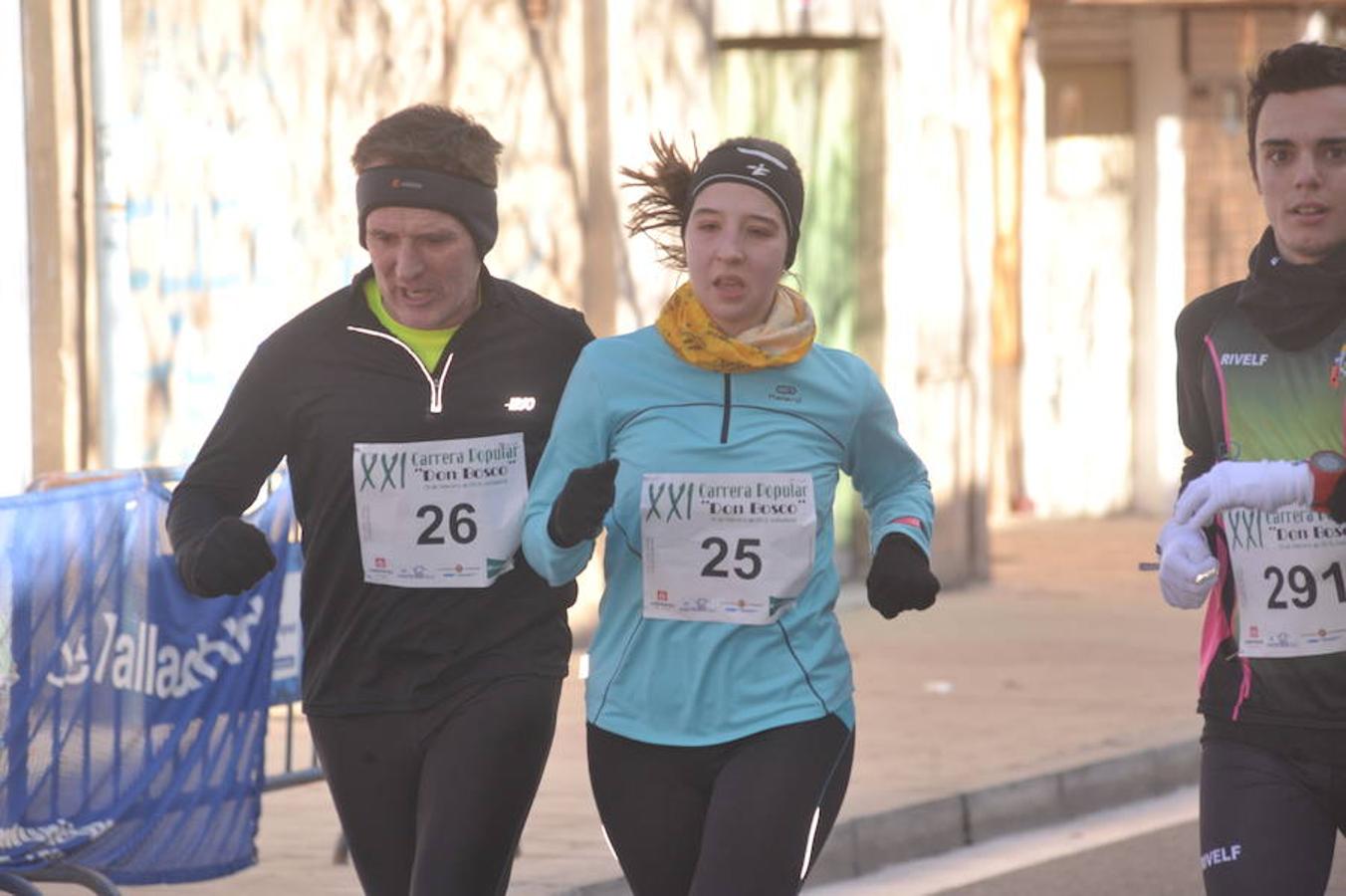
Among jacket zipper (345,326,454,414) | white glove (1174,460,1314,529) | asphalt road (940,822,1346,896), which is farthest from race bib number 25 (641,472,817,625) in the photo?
asphalt road (940,822,1346,896)

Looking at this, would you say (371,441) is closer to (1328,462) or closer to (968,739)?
(1328,462)

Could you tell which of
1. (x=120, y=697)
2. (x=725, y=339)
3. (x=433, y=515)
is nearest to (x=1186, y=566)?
(x=725, y=339)

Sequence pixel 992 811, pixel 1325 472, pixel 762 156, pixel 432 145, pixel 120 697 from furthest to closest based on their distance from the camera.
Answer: pixel 992 811 < pixel 120 697 < pixel 432 145 < pixel 762 156 < pixel 1325 472

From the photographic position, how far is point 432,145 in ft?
18.4

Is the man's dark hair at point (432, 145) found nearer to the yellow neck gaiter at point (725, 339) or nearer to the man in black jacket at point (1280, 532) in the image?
A: the yellow neck gaiter at point (725, 339)

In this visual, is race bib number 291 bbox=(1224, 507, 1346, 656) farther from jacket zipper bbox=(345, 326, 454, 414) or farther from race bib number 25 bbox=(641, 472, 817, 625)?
jacket zipper bbox=(345, 326, 454, 414)

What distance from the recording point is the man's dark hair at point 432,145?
559 cm

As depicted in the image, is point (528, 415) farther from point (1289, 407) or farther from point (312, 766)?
point (312, 766)

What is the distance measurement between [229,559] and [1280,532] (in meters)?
1.77

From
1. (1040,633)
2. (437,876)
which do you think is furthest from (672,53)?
(437,876)

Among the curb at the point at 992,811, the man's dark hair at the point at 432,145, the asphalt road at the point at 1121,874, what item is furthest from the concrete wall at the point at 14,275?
the man's dark hair at the point at 432,145

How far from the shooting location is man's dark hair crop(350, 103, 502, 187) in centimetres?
559

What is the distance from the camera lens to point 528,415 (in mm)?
5625

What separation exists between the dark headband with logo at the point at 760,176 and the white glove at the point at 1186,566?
33.6 inches
